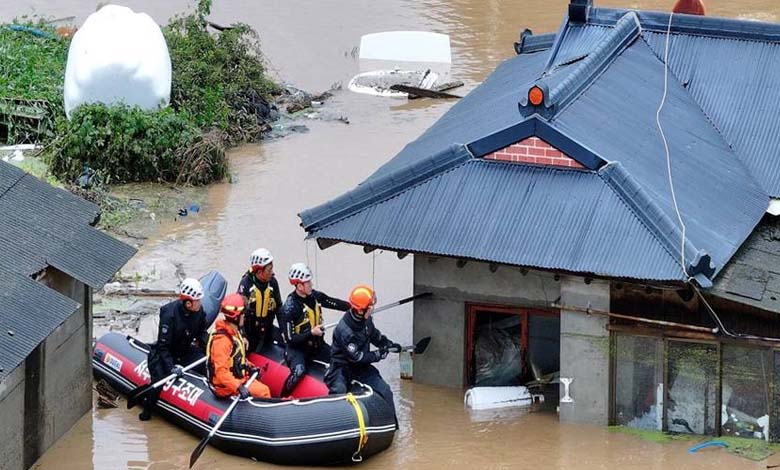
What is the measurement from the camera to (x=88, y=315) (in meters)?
17.5

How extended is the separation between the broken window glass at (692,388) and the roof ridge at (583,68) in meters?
3.05

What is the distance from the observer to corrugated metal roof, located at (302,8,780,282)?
1686cm

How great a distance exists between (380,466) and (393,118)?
1421 cm

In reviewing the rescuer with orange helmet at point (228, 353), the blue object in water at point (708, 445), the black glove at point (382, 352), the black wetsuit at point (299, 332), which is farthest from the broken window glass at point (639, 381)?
the rescuer with orange helmet at point (228, 353)

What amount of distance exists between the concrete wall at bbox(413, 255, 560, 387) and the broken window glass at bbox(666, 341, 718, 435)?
154 centimetres

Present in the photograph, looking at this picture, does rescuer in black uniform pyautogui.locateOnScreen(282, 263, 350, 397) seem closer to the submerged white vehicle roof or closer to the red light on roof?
the red light on roof

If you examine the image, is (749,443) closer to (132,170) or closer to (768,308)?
(768,308)

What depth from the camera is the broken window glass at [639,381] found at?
55.4 ft

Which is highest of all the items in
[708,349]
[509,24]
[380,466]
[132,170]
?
[509,24]

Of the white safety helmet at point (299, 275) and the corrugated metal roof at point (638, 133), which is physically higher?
the corrugated metal roof at point (638, 133)

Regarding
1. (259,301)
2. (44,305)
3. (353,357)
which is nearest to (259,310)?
(259,301)

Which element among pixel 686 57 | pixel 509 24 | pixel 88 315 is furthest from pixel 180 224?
pixel 509 24

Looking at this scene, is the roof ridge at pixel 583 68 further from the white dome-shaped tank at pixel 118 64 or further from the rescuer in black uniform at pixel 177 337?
the white dome-shaped tank at pixel 118 64

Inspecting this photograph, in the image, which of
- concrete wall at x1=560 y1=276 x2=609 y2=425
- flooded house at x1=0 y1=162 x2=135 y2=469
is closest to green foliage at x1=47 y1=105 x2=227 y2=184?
flooded house at x1=0 y1=162 x2=135 y2=469
